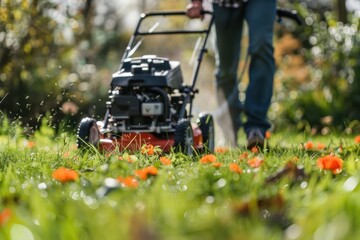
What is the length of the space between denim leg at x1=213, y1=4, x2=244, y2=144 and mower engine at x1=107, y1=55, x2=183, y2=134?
0.92m

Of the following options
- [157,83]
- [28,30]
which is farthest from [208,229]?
[28,30]

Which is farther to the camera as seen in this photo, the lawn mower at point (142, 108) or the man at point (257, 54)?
the man at point (257, 54)

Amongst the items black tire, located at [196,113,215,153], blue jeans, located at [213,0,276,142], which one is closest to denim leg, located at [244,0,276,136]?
blue jeans, located at [213,0,276,142]

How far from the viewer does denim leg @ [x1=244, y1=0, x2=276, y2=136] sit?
4945 millimetres

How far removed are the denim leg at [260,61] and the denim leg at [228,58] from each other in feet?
1.16

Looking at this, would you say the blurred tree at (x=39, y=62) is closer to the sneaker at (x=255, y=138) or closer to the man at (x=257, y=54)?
the man at (x=257, y=54)

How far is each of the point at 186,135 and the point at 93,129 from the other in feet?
1.65

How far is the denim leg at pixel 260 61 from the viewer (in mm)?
4945

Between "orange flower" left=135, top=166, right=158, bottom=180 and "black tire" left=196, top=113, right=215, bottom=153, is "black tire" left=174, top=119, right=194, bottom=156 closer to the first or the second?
"black tire" left=196, top=113, right=215, bottom=153

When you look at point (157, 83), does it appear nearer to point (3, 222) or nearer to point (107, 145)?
point (107, 145)

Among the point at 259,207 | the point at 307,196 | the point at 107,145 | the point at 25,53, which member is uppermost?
the point at 259,207

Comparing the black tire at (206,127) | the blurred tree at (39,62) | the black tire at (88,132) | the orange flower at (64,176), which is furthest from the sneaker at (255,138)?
the orange flower at (64,176)

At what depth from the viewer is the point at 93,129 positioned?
4238 mm

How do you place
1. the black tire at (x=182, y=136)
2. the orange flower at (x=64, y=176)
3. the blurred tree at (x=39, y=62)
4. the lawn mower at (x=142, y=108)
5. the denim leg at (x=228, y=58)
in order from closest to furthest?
the orange flower at (x=64, y=176) < the black tire at (x=182, y=136) < the lawn mower at (x=142, y=108) < the denim leg at (x=228, y=58) < the blurred tree at (x=39, y=62)
